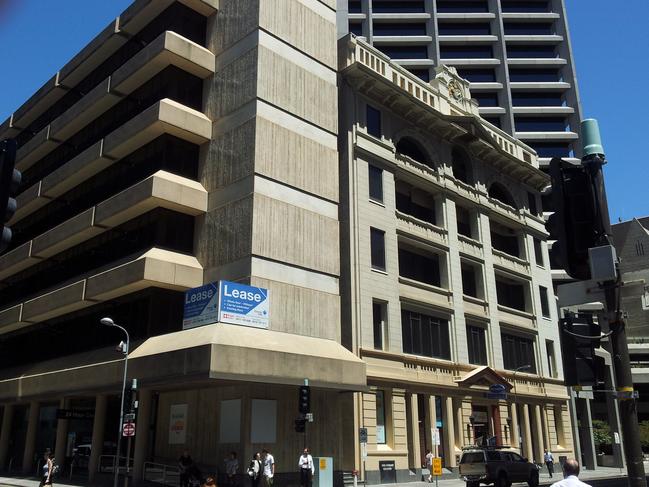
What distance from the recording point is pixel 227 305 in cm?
2758

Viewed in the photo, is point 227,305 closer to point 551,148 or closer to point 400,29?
point 551,148

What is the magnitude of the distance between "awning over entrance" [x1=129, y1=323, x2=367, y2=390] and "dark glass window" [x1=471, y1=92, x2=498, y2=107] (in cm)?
6214

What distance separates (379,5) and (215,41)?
58.3 meters

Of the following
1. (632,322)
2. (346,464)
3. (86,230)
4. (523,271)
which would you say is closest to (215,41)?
(86,230)

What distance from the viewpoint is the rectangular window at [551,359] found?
49169 mm

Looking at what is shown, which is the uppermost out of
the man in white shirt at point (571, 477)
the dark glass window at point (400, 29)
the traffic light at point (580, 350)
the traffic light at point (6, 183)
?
the dark glass window at point (400, 29)

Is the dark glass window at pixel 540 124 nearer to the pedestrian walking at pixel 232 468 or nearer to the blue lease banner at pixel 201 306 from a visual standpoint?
the blue lease banner at pixel 201 306

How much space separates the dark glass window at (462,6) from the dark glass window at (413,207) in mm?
56796

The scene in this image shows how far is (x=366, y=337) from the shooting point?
3366 cm

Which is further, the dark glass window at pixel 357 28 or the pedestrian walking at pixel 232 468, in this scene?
the dark glass window at pixel 357 28

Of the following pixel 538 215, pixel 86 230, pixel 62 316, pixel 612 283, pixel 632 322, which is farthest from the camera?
pixel 632 322

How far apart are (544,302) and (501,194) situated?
9.49 metres

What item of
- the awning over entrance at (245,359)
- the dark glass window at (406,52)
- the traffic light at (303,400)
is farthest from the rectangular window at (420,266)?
the dark glass window at (406,52)

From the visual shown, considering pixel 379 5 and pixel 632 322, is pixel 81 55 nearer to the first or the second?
pixel 379 5
